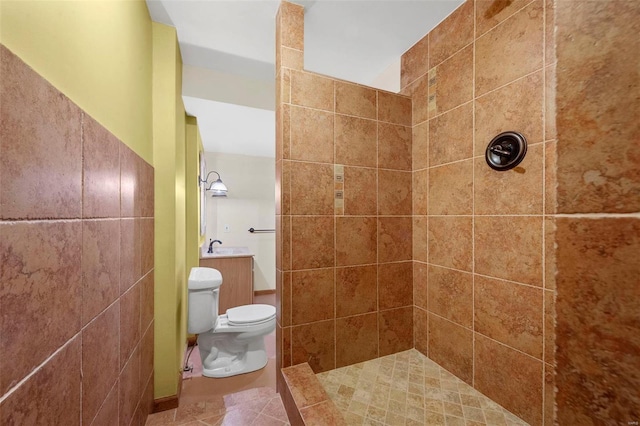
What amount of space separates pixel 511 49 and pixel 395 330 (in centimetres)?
150

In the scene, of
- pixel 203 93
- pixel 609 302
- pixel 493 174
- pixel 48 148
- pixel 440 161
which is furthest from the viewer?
pixel 203 93

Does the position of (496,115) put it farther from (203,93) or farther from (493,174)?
(203,93)

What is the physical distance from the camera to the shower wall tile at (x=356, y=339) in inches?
52.9

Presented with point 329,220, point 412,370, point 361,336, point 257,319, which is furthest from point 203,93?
point 412,370

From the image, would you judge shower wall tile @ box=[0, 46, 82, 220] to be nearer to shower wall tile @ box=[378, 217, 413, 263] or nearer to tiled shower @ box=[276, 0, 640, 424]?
tiled shower @ box=[276, 0, 640, 424]

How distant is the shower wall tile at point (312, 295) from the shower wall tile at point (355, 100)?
888 millimetres

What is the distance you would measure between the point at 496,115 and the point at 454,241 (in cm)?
62

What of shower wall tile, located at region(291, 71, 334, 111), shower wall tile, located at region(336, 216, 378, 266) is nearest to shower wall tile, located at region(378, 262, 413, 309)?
shower wall tile, located at region(336, 216, 378, 266)

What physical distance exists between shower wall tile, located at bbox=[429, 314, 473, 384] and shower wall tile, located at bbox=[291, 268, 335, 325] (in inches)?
23.4

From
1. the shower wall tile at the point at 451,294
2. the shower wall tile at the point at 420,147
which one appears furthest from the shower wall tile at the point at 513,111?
the shower wall tile at the point at 451,294

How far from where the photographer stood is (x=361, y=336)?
1390 millimetres

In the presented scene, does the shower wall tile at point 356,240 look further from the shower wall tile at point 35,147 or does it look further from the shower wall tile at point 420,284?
the shower wall tile at point 35,147

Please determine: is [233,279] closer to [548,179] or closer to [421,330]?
[421,330]

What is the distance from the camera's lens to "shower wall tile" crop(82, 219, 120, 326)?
0.69m
